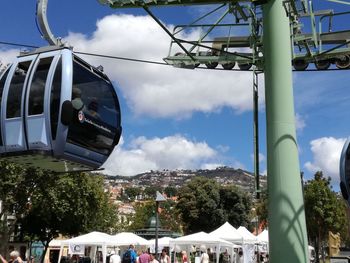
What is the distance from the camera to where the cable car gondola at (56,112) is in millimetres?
8117

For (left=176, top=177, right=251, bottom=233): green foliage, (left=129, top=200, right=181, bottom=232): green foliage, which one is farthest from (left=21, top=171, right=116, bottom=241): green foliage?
(left=129, top=200, right=181, bottom=232): green foliage

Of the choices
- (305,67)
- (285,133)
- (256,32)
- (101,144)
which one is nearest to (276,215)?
(285,133)

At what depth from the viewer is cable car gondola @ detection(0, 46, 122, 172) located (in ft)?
26.6

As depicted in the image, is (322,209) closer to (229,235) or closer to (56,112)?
(229,235)

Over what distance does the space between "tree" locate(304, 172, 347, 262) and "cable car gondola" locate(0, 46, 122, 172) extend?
40106 mm

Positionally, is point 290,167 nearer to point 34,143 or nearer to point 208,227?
point 34,143

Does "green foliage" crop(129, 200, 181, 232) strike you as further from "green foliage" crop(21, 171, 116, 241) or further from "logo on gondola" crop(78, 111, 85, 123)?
"logo on gondola" crop(78, 111, 85, 123)

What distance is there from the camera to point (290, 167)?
739 cm

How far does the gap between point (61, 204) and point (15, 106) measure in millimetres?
33419

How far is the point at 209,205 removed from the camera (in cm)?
6106

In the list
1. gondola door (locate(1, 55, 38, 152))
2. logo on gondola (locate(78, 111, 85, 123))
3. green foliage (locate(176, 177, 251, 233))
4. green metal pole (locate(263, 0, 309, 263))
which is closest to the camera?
green metal pole (locate(263, 0, 309, 263))

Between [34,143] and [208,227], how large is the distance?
54.7 metres

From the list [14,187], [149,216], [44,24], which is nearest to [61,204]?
[14,187]

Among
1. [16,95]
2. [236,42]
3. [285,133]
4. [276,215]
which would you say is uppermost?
[236,42]
